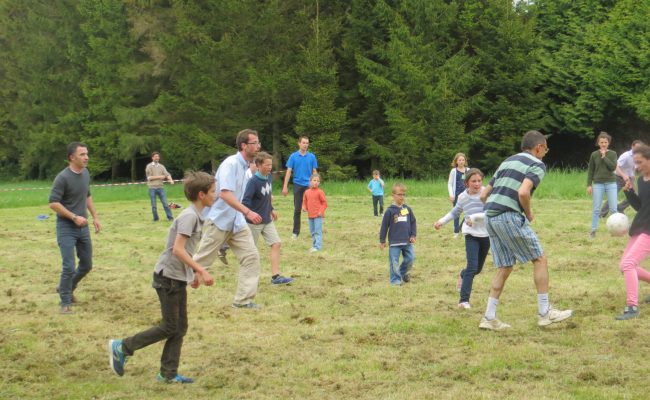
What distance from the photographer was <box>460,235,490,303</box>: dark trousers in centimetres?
889

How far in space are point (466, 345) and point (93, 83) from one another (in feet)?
153

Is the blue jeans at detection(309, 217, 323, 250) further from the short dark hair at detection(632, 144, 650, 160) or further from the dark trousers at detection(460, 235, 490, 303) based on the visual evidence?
the short dark hair at detection(632, 144, 650, 160)

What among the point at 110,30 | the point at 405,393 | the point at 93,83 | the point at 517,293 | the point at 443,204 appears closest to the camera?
the point at 405,393

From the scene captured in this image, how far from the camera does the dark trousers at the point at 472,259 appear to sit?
8891mm

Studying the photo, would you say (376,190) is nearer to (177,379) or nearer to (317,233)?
(317,233)

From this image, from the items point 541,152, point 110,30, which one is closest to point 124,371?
point 541,152

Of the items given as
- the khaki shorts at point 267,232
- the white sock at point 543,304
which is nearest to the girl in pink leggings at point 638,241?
the white sock at point 543,304

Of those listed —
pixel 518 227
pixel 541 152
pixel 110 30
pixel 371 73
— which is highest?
pixel 110 30

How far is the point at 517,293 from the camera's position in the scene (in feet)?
32.6

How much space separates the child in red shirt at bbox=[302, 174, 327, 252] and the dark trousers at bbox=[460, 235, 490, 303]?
5494 mm

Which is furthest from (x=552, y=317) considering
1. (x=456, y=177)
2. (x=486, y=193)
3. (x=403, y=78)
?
(x=403, y=78)

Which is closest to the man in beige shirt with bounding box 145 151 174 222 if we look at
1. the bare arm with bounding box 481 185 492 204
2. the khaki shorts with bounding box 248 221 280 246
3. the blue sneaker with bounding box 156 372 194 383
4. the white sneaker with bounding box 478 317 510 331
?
the khaki shorts with bounding box 248 221 280 246

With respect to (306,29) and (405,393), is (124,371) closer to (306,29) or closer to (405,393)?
(405,393)

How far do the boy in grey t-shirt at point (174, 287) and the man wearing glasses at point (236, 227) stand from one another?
98.4 inches
